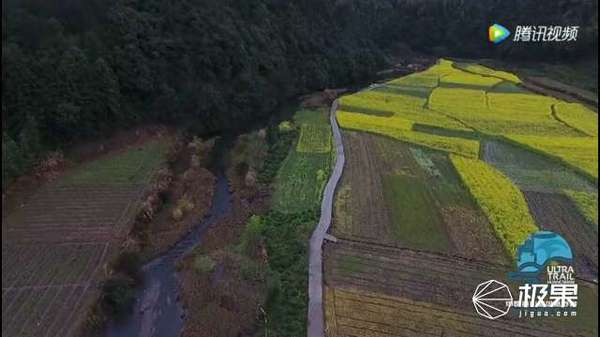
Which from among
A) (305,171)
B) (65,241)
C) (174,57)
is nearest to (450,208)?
(305,171)

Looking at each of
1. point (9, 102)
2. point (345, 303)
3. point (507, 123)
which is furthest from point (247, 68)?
point (345, 303)

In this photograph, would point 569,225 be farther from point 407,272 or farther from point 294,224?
point 294,224

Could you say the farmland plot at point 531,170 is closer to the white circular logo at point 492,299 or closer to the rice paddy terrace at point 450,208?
the rice paddy terrace at point 450,208

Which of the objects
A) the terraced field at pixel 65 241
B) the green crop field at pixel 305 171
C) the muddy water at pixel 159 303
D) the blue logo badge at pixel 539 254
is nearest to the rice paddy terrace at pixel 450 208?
the blue logo badge at pixel 539 254

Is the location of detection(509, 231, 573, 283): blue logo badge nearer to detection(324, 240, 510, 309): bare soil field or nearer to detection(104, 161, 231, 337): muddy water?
detection(324, 240, 510, 309): bare soil field

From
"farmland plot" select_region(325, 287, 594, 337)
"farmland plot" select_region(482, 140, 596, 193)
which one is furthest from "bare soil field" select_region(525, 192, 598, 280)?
"farmland plot" select_region(325, 287, 594, 337)
